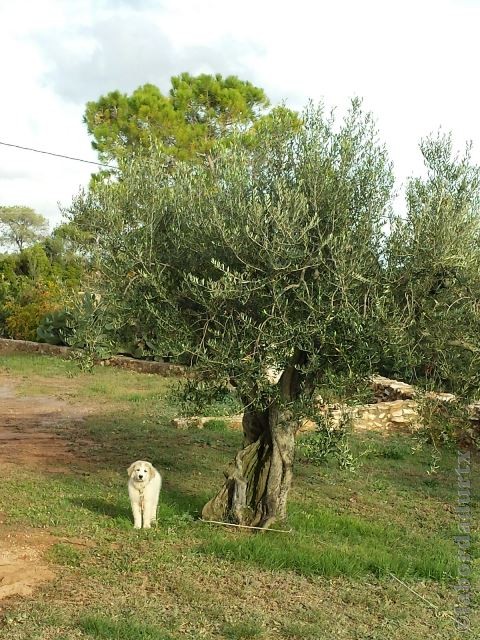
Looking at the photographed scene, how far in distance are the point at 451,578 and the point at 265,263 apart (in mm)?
3847

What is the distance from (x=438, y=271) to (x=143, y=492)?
4.08 meters

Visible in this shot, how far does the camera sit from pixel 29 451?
1265 centimetres

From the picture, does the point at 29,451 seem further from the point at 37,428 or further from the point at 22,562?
the point at 22,562

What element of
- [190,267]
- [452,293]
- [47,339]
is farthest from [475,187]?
[47,339]

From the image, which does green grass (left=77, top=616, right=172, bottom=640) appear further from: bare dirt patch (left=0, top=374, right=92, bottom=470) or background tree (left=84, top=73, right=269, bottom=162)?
background tree (left=84, top=73, right=269, bottom=162)

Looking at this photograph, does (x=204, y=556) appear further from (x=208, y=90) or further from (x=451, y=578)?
(x=208, y=90)

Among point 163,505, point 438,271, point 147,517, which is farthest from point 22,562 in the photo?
point 438,271

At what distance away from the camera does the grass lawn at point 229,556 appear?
20.4 ft

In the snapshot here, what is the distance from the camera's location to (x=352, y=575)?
7.55 metres

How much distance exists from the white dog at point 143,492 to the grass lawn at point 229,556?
17cm

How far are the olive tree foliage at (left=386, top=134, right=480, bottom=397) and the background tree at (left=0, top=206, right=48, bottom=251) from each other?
2504 inches

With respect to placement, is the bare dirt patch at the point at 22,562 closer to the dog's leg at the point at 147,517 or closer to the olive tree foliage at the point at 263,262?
the dog's leg at the point at 147,517

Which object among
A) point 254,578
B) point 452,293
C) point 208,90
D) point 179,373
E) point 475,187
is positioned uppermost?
point 208,90

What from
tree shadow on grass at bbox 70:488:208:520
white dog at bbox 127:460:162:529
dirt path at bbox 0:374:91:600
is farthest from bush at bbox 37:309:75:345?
white dog at bbox 127:460:162:529
